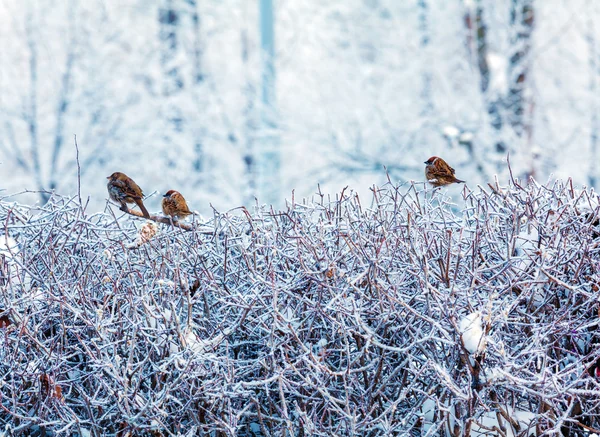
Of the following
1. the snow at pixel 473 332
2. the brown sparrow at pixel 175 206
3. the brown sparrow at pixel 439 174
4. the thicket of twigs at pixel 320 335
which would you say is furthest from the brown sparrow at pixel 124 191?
the snow at pixel 473 332

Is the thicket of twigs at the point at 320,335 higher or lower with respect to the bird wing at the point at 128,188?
lower

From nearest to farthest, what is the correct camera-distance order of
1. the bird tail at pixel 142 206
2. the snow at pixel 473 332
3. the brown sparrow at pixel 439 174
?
the snow at pixel 473 332 → the bird tail at pixel 142 206 → the brown sparrow at pixel 439 174

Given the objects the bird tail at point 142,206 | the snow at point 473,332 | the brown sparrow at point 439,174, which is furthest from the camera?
the brown sparrow at point 439,174

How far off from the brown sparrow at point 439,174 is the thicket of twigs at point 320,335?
2.47 ft

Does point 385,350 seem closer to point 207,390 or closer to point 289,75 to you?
point 207,390

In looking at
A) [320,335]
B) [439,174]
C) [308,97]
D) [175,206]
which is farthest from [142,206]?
[308,97]

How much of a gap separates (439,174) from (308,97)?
12187 mm

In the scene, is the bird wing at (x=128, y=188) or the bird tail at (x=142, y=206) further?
the bird wing at (x=128, y=188)

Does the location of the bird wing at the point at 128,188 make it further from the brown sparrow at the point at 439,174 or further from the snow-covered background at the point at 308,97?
the snow-covered background at the point at 308,97

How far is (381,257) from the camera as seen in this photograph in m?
2.91

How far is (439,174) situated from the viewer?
395 cm

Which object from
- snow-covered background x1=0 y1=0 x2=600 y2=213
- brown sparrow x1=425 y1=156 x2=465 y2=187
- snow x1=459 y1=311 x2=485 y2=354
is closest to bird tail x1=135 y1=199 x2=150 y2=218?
brown sparrow x1=425 y1=156 x2=465 y2=187

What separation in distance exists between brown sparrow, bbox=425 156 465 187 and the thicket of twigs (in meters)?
0.75

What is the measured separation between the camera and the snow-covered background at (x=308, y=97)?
14.2 m
